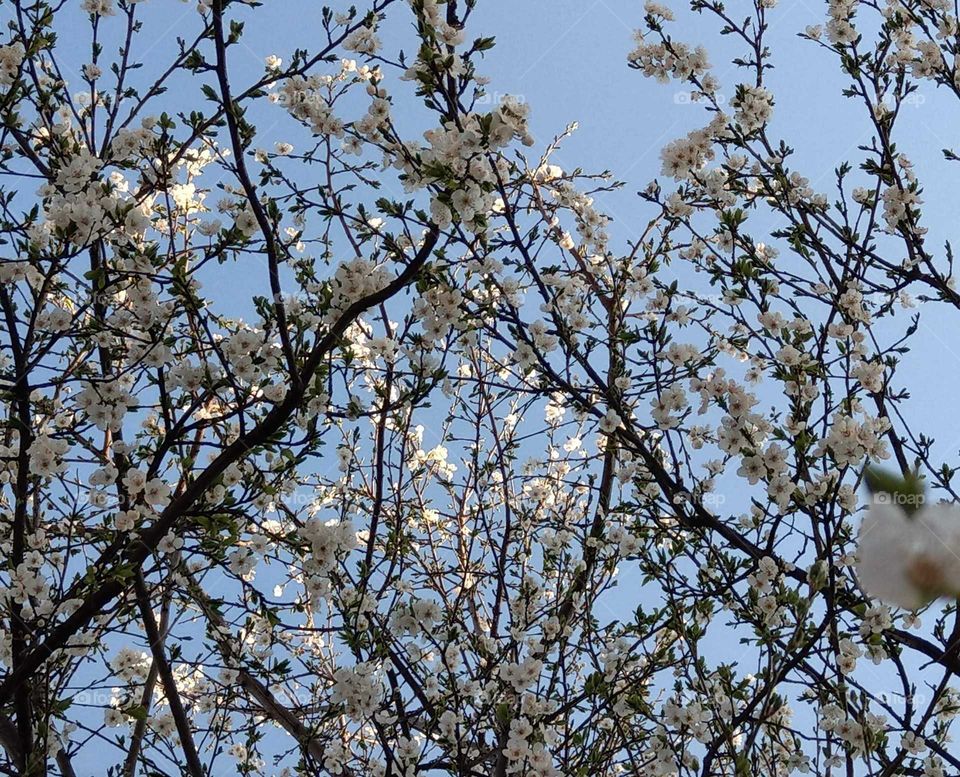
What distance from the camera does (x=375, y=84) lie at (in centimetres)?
254

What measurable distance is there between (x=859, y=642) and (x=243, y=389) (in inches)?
80.8

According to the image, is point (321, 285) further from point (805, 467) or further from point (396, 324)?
point (396, 324)

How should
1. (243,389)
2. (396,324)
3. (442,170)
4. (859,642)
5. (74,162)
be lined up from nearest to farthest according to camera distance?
1. (442,170)
2. (74,162)
3. (243,389)
4. (859,642)
5. (396,324)

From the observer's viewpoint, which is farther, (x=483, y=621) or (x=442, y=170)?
(x=483, y=621)

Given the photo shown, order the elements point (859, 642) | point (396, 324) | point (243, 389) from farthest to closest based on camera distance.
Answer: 1. point (396, 324)
2. point (859, 642)
3. point (243, 389)

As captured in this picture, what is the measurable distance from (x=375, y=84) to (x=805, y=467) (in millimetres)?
1695

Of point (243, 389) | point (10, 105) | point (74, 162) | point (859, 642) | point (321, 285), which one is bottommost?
point (859, 642)

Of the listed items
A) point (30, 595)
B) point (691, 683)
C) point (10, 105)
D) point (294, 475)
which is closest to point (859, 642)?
point (691, 683)

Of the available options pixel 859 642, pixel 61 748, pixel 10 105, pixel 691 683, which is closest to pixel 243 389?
pixel 10 105

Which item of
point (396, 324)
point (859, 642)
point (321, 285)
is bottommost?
point (859, 642)

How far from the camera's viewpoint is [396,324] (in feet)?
15.3

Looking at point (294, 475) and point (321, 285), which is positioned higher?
point (321, 285)

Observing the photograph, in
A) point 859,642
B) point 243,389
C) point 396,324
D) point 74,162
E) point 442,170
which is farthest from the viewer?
point 396,324

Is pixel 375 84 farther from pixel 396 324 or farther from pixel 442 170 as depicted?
pixel 396 324
